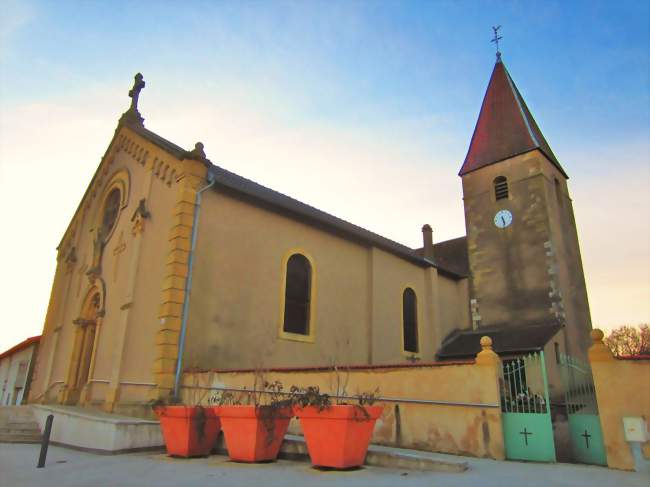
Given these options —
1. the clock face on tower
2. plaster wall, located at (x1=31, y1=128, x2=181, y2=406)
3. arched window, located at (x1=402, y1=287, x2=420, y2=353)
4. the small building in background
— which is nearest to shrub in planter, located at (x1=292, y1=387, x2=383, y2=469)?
plaster wall, located at (x1=31, y1=128, x2=181, y2=406)

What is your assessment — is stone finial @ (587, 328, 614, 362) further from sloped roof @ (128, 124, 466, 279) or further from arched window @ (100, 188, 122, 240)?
arched window @ (100, 188, 122, 240)

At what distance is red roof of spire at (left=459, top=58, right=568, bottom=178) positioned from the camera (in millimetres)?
21312

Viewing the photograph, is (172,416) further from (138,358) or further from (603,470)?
(603,470)

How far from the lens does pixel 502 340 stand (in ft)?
57.1

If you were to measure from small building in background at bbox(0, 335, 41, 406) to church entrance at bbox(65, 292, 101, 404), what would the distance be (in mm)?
5639

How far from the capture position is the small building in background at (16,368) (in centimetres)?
1962

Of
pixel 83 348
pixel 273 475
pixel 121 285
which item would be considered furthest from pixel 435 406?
pixel 83 348

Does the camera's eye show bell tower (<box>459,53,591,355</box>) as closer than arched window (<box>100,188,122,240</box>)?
No

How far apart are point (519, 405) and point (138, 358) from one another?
8.58 meters

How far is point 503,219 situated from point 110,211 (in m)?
15.6

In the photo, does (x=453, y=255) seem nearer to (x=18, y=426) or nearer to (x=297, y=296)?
(x=297, y=296)

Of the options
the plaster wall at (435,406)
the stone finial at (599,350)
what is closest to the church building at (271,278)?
the plaster wall at (435,406)

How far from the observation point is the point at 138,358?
1159 centimetres

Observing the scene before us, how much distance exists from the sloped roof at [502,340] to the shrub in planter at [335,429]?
1104 cm
